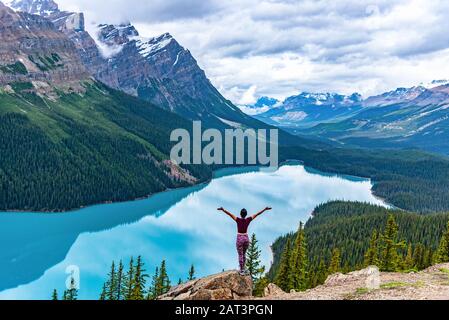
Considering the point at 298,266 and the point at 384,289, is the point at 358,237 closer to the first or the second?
the point at 298,266

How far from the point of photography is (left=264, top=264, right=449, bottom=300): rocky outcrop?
2395 centimetres

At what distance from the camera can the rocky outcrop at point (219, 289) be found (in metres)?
26.5

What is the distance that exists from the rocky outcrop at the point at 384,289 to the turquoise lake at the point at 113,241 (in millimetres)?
67712

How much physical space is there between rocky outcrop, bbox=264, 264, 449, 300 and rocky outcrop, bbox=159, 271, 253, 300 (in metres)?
1.91

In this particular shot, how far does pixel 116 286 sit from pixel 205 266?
33632mm

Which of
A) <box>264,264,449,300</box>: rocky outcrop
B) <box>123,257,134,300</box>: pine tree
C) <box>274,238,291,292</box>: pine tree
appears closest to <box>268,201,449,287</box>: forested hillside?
<box>123,257,134,300</box>: pine tree

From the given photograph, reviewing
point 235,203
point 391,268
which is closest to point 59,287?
point 391,268

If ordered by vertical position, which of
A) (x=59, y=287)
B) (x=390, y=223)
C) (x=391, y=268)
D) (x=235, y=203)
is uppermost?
(x=235, y=203)

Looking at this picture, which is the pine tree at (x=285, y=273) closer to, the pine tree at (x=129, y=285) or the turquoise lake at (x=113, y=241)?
the pine tree at (x=129, y=285)

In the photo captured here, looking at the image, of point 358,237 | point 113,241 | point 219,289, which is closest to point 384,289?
point 219,289

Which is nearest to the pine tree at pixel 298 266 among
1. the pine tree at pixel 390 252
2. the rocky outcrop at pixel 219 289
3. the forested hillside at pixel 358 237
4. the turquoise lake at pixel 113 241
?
the pine tree at pixel 390 252

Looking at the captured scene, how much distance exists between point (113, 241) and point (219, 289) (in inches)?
4608
